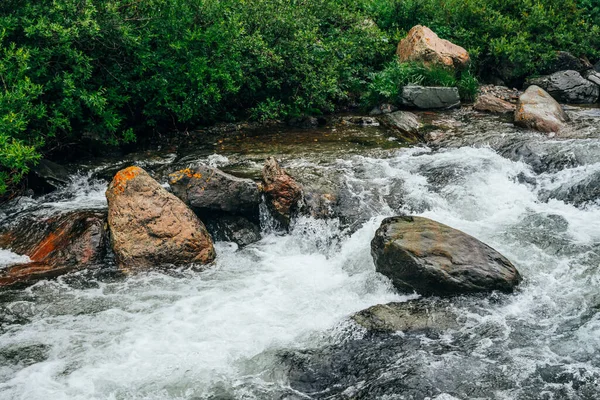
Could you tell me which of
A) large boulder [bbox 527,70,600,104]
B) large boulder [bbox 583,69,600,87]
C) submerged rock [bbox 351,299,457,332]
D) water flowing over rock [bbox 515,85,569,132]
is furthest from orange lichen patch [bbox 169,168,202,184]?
large boulder [bbox 583,69,600,87]

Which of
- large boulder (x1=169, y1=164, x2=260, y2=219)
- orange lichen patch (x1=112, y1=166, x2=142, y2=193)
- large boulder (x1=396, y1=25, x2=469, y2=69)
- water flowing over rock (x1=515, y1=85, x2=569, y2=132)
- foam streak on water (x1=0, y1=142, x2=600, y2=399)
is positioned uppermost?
large boulder (x1=396, y1=25, x2=469, y2=69)

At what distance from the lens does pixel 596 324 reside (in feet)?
18.7

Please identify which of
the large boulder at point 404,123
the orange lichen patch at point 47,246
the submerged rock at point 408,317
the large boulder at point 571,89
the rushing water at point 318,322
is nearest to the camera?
the rushing water at point 318,322

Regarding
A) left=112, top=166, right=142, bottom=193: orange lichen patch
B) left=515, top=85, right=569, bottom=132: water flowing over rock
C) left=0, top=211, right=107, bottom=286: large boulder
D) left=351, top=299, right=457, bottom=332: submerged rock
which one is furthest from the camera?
left=515, top=85, right=569, bottom=132: water flowing over rock

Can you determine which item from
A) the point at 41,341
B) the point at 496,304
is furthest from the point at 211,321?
the point at 496,304

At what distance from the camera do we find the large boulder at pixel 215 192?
8234mm

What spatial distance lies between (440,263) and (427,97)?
813 cm

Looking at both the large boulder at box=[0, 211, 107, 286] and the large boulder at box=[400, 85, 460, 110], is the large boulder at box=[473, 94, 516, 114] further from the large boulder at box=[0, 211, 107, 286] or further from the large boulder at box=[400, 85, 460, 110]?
the large boulder at box=[0, 211, 107, 286]

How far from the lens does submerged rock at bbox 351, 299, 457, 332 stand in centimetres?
581

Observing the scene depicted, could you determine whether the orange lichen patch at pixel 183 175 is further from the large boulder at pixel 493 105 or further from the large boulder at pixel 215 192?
the large boulder at pixel 493 105

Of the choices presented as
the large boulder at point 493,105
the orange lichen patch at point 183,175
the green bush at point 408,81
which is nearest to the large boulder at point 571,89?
the large boulder at point 493,105

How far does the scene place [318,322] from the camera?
20.0 feet

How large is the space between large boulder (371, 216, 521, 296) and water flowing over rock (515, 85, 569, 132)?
582 cm

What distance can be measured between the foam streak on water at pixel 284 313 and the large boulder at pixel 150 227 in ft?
1.03
